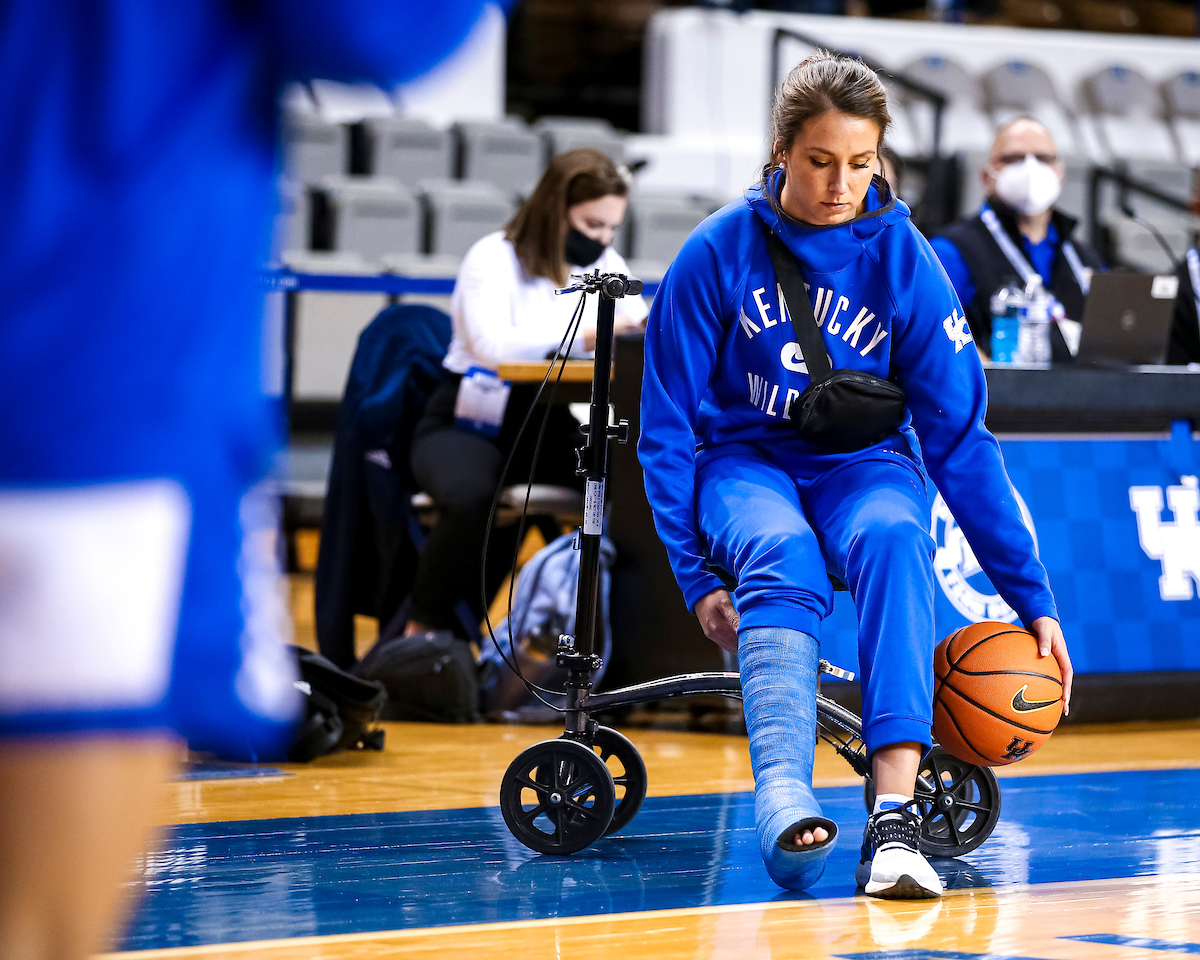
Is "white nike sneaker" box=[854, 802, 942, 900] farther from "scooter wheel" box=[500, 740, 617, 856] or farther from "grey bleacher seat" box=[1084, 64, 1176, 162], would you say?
"grey bleacher seat" box=[1084, 64, 1176, 162]

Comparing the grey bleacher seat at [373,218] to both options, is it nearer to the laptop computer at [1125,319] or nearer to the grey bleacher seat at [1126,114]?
the laptop computer at [1125,319]

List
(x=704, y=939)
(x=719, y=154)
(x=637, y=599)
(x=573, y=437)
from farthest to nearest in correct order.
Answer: (x=719, y=154), (x=573, y=437), (x=637, y=599), (x=704, y=939)

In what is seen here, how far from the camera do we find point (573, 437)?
455 centimetres

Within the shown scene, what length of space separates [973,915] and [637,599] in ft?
6.40

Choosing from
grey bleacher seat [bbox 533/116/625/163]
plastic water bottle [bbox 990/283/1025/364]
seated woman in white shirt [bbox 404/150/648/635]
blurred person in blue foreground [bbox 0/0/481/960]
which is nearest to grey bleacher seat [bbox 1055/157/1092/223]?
grey bleacher seat [bbox 533/116/625/163]

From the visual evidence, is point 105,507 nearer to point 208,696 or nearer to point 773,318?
point 208,696

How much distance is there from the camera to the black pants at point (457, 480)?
14.0 feet

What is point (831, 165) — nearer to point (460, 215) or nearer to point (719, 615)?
point (719, 615)

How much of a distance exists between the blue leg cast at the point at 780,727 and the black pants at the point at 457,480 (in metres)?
1.91

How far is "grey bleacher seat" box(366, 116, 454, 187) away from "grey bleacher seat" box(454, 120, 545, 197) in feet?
0.46

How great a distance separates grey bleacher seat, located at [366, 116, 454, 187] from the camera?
9.09m

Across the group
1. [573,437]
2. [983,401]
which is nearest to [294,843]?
[983,401]

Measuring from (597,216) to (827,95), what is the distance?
1904 mm

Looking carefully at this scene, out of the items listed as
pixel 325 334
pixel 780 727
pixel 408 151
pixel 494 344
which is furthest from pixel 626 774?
pixel 408 151
